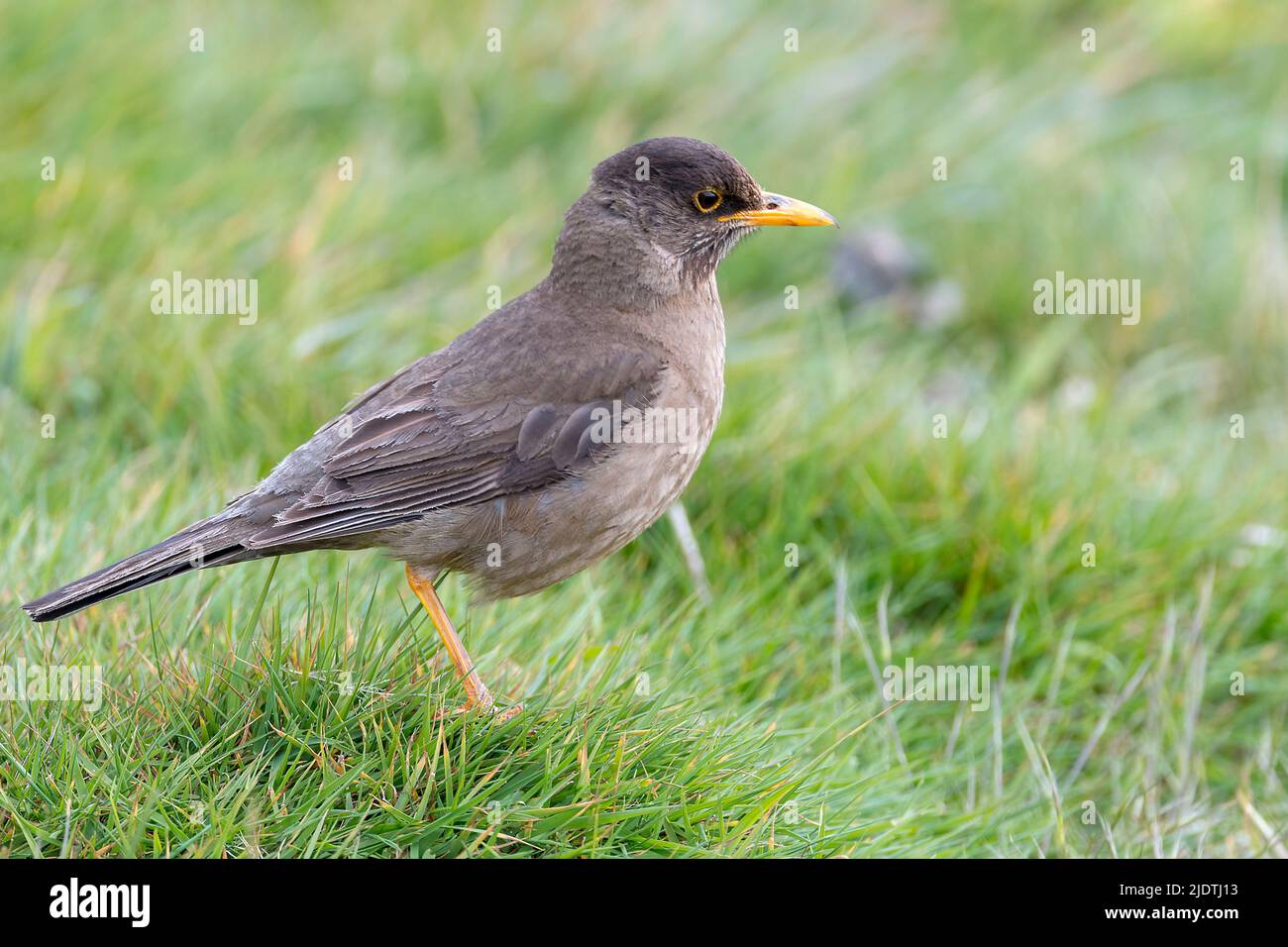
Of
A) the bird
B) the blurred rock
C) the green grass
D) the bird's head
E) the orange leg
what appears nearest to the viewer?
the green grass

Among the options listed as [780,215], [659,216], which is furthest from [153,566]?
[780,215]

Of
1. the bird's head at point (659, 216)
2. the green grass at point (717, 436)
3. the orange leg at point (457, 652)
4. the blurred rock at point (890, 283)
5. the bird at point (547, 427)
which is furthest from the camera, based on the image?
the blurred rock at point (890, 283)

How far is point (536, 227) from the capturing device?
7789mm

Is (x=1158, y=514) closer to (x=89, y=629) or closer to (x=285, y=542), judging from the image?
(x=285, y=542)

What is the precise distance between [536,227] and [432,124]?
1.37 metres

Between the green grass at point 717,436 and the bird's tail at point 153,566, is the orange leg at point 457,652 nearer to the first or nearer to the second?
the green grass at point 717,436

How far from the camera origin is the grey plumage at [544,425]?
14.9 ft

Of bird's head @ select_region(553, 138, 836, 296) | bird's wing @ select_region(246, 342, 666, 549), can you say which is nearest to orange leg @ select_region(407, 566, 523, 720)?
bird's wing @ select_region(246, 342, 666, 549)

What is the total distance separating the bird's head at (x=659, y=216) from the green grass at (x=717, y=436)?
3.54ft

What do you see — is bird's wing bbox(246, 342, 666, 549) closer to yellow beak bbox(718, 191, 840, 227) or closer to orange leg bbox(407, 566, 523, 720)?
orange leg bbox(407, 566, 523, 720)

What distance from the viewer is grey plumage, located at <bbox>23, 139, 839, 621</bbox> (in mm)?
4539

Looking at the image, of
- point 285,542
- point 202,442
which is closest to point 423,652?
point 285,542

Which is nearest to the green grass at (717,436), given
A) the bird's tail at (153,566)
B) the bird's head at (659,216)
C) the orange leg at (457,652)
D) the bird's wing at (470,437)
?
the orange leg at (457,652)

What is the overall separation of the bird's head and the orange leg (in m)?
1.13
